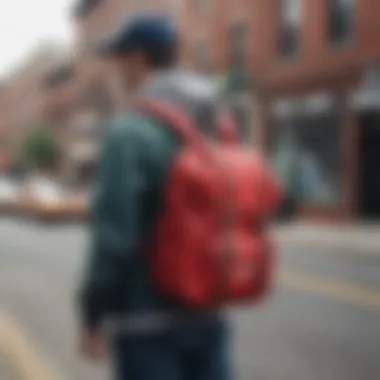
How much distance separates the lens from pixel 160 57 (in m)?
0.92

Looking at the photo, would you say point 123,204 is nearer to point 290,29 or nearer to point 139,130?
point 139,130

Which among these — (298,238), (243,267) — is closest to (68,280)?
(298,238)

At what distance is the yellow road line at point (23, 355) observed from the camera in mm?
1285

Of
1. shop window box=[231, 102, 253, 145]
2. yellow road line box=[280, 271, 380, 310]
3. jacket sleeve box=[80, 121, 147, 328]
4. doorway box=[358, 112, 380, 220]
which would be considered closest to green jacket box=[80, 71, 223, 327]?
jacket sleeve box=[80, 121, 147, 328]

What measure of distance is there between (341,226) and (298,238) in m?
0.04

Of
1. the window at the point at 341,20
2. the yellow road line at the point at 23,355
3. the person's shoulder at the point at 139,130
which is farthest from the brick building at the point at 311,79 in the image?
the yellow road line at the point at 23,355

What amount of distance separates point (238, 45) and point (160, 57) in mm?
182

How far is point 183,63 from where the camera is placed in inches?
38.6

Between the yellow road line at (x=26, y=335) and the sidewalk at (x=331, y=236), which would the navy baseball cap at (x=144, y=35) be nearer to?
the sidewalk at (x=331, y=236)

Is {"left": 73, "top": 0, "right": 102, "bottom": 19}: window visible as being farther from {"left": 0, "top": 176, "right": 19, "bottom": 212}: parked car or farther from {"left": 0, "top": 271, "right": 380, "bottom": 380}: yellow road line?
{"left": 0, "top": 271, "right": 380, "bottom": 380}: yellow road line

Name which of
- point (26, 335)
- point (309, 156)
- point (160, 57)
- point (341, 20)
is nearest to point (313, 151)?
point (309, 156)

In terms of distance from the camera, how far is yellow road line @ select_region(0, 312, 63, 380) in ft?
4.22

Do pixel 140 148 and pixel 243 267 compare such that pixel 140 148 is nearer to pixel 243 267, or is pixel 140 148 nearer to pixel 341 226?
pixel 243 267

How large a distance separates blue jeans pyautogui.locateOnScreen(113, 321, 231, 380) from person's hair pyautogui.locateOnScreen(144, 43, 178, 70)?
20 centimetres
